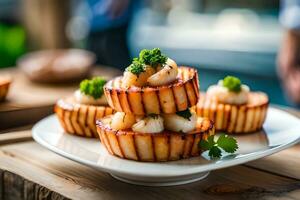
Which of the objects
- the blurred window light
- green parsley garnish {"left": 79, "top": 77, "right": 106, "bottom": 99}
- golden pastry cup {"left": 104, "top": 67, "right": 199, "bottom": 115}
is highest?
golden pastry cup {"left": 104, "top": 67, "right": 199, "bottom": 115}

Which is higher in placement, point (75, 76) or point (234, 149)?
point (234, 149)

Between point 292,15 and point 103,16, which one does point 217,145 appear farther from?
point 103,16

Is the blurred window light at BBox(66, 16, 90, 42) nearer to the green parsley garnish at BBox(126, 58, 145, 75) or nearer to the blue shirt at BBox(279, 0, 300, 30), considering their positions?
the blue shirt at BBox(279, 0, 300, 30)

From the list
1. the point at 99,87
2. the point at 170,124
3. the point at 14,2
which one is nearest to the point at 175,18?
the point at 14,2

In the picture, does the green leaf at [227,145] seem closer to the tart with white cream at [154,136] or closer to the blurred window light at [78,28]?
the tart with white cream at [154,136]

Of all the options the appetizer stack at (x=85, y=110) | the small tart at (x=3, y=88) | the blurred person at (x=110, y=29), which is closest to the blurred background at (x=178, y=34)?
the blurred person at (x=110, y=29)

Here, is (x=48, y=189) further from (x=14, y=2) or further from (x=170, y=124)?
(x=14, y=2)

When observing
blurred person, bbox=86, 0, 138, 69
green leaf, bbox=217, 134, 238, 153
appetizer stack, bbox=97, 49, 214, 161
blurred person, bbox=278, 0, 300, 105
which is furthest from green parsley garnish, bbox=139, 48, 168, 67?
blurred person, bbox=86, 0, 138, 69
